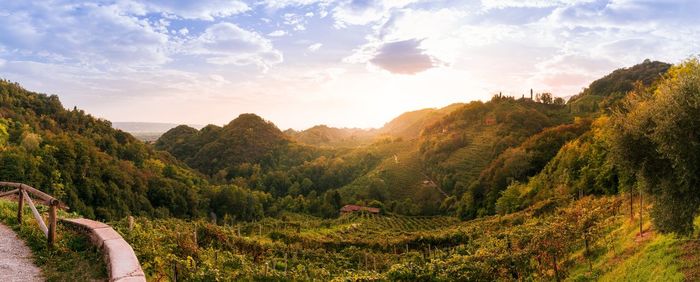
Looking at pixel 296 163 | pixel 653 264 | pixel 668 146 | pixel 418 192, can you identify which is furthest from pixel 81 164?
pixel 296 163

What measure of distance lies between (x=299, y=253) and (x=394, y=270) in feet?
45.3

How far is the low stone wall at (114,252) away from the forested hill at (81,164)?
48.6m

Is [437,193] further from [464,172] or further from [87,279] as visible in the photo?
[87,279]

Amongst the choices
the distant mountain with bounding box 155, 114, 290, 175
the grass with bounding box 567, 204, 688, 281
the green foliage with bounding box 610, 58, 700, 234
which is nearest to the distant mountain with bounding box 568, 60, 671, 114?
the grass with bounding box 567, 204, 688, 281

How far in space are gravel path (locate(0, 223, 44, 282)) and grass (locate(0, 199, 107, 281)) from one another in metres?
0.12

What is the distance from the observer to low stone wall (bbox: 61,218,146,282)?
261 inches

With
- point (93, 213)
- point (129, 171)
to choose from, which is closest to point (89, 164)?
point (129, 171)

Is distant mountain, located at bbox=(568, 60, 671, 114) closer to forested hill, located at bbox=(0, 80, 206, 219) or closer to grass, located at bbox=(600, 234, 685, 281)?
grass, located at bbox=(600, 234, 685, 281)

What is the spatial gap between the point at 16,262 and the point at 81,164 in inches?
2436

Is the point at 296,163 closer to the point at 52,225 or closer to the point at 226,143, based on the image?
the point at 226,143

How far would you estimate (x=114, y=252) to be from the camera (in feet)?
26.1

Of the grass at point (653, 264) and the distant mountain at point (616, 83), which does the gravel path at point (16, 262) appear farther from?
→ the distant mountain at point (616, 83)

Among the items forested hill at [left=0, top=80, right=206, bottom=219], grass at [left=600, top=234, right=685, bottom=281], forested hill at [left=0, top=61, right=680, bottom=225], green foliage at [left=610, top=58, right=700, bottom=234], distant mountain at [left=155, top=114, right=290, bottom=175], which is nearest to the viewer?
green foliage at [left=610, top=58, right=700, bottom=234]

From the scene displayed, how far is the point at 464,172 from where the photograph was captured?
3435 inches
